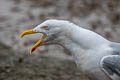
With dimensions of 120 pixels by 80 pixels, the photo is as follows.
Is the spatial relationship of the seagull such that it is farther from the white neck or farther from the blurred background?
the blurred background

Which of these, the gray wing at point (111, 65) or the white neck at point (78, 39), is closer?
the gray wing at point (111, 65)

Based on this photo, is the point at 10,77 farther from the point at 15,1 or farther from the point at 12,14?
the point at 15,1

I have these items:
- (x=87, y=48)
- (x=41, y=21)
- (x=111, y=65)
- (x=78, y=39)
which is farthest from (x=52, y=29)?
(x=41, y=21)

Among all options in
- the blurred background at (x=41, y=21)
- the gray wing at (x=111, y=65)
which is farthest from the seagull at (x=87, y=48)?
the blurred background at (x=41, y=21)

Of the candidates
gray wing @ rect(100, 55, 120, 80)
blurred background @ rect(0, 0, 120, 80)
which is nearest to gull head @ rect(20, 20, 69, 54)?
gray wing @ rect(100, 55, 120, 80)

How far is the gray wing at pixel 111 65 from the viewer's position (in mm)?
3848

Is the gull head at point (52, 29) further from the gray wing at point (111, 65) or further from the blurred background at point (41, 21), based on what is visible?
the blurred background at point (41, 21)

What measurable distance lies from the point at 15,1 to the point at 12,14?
65 cm

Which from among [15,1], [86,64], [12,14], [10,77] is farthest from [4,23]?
[86,64]

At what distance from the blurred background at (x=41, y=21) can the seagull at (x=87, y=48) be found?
8.07 feet

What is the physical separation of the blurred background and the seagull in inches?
96.8

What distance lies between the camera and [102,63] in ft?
12.6

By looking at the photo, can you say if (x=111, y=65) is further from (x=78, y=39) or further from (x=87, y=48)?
(x=78, y=39)

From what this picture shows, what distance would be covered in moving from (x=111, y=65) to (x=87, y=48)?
1.14ft
